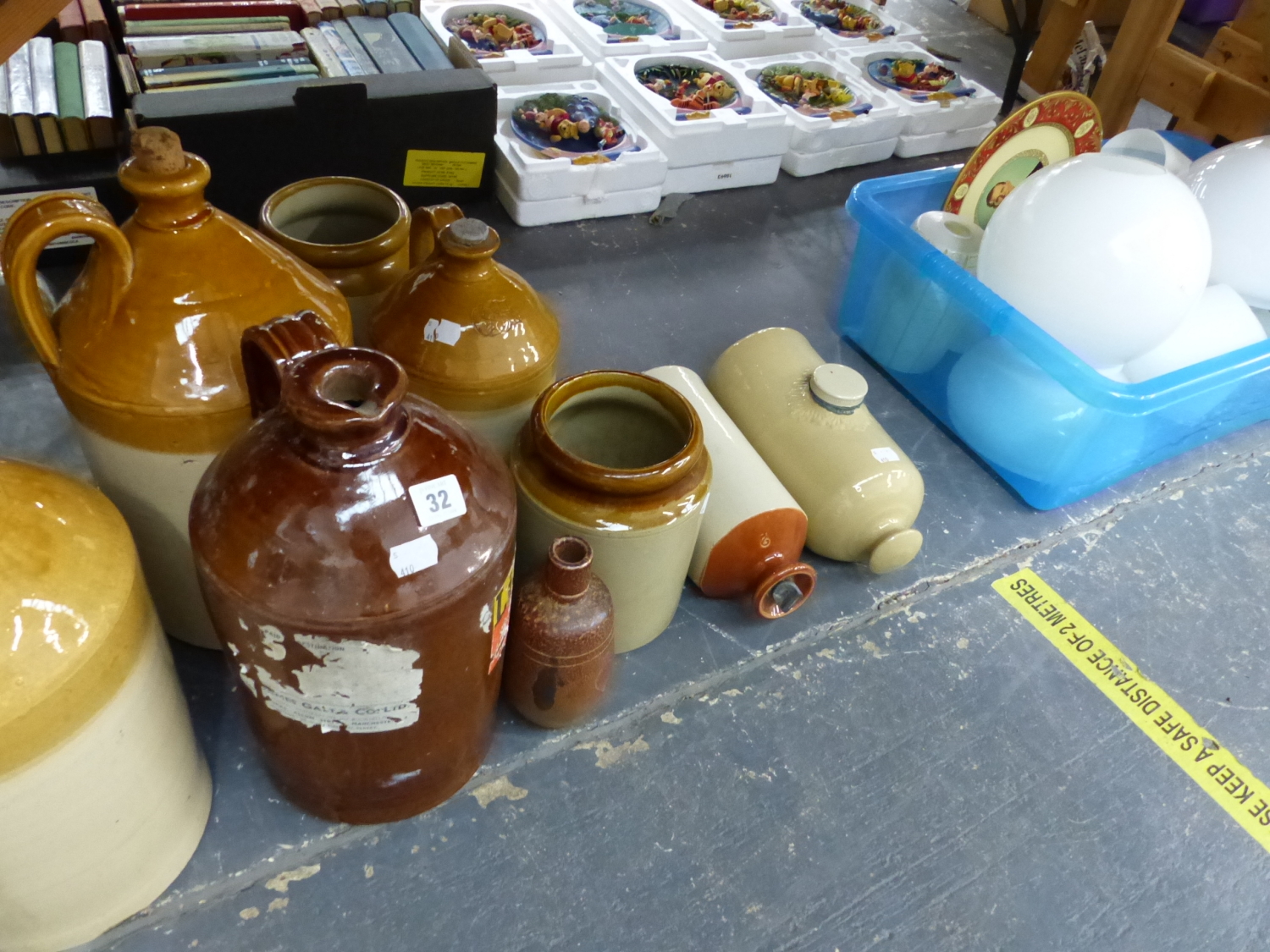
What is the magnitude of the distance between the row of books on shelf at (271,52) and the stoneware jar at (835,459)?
87cm

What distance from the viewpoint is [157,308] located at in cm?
69

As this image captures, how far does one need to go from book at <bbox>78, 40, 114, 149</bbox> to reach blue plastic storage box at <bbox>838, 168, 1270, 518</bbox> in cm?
113

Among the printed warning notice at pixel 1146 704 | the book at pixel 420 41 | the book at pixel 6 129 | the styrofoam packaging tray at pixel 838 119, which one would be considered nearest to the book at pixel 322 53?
the book at pixel 420 41

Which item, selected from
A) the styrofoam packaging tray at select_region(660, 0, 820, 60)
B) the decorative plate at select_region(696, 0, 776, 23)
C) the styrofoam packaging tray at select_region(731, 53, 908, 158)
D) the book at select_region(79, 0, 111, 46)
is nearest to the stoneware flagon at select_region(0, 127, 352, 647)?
the book at select_region(79, 0, 111, 46)

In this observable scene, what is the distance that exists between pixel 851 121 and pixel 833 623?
123 cm

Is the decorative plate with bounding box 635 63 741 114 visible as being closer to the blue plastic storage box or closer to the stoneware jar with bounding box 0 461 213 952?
the blue plastic storage box

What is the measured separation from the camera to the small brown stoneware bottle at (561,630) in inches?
32.4

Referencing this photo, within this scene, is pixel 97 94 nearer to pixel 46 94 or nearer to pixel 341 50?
pixel 46 94

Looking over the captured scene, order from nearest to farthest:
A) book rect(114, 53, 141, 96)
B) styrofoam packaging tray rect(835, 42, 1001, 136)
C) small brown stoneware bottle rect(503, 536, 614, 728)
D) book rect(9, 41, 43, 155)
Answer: small brown stoneware bottle rect(503, 536, 614, 728) → book rect(9, 41, 43, 155) → book rect(114, 53, 141, 96) → styrofoam packaging tray rect(835, 42, 1001, 136)

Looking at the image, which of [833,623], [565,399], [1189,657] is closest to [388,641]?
[565,399]

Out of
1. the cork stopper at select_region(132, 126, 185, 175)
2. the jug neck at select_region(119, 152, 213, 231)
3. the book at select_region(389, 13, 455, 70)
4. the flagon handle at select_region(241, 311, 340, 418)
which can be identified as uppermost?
→ the cork stopper at select_region(132, 126, 185, 175)

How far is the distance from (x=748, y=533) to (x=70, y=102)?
1.19 metres

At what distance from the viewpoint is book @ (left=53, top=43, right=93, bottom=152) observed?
1326mm

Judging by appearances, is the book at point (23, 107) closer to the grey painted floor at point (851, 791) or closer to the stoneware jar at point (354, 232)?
the grey painted floor at point (851, 791)
